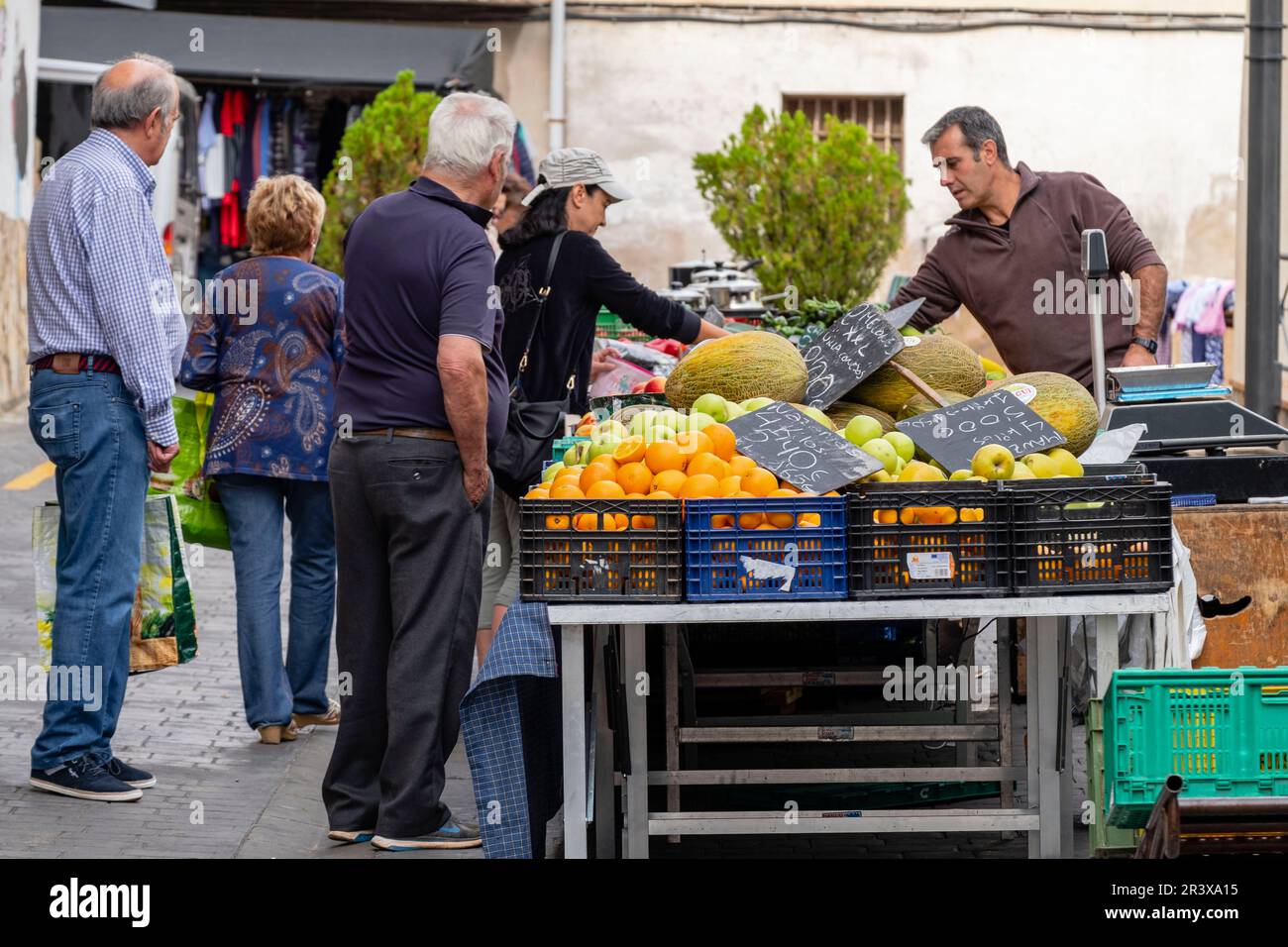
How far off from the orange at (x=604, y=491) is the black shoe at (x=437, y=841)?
118 cm

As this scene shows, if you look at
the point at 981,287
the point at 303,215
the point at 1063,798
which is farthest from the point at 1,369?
the point at 1063,798

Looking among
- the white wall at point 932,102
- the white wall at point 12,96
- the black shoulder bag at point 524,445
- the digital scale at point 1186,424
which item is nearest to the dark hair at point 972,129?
the digital scale at point 1186,424

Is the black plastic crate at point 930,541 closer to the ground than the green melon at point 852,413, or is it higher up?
closer to the ground

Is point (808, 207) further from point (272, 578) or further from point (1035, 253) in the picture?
point (272, 578)

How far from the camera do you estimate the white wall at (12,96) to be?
1438 centimetres

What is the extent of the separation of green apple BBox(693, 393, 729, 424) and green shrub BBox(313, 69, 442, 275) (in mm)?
11108

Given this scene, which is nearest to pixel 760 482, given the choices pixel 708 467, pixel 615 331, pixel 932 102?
pixel 708 467

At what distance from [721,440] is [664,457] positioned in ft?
0.63

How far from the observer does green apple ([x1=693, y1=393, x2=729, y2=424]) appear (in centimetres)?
495

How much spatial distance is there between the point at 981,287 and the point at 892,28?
14715mm

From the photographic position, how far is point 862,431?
4.79 meters

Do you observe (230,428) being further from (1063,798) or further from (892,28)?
(892,28)

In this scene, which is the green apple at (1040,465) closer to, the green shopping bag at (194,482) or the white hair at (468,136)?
the white hair at (468,136)

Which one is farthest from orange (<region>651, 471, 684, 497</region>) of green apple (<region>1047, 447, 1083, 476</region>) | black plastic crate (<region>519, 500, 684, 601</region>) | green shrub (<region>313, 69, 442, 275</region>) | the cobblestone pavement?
green shrub (<region>313, 69, 442, 275</region>)
